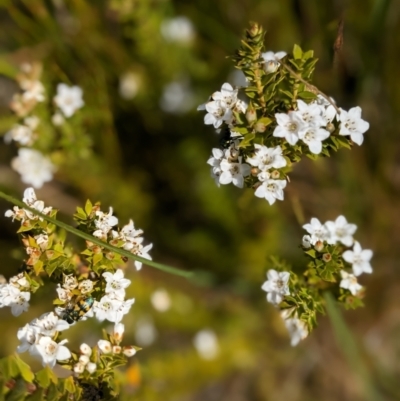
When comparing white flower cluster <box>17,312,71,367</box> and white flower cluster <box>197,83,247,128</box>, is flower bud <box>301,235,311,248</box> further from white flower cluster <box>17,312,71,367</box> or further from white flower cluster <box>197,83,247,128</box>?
white flower cluster <box>17,312,71,367</box>

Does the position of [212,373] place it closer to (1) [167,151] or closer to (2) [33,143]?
(1) [167,151]

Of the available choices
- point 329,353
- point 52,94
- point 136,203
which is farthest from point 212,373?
point 52,94

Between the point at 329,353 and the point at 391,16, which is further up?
the point at 391,16

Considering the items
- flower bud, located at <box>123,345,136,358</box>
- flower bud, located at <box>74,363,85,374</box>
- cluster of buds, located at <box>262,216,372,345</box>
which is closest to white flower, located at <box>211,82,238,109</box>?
cluster of buds, located at <box>262,216,372,345</box>

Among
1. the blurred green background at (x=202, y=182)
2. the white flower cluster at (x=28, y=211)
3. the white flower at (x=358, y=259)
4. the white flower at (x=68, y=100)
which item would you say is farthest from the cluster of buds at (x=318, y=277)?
the white flower at (x=68, y=100)

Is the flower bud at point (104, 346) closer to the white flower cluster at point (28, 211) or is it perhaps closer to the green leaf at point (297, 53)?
the white flower cluster at point (28, 211)

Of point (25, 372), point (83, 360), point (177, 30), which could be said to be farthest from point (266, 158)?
point (177, 30)
